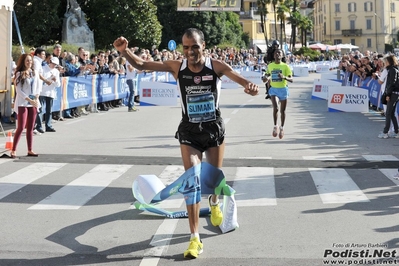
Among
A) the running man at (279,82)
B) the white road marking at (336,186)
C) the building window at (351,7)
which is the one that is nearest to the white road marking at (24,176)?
the white road marking at (336,186)

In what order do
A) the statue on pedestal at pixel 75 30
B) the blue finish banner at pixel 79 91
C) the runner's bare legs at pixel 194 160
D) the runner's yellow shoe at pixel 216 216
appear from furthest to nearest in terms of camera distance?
1. the statue on pedestal at pixel 75 30
2. the blue finish banner at pixel 79 91
3. the runner's yellow shoe at pixel 216 216
4. the runner's bare legs at pixel 194 160

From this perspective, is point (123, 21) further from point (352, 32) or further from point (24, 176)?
point (352, 32)

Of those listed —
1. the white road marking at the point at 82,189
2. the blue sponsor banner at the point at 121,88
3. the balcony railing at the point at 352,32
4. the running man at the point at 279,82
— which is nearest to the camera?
the white road marking at the point at 82,189

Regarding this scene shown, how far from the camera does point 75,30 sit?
4234 centimetres

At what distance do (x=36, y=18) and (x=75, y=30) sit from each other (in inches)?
94.6

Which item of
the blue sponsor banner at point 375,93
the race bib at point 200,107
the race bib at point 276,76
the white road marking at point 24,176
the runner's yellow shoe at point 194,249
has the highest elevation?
the race bib at point 276,76

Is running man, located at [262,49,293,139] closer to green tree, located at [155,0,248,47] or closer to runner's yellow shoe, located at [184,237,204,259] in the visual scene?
runner's yellow shoe, located at [184,237,204,259]

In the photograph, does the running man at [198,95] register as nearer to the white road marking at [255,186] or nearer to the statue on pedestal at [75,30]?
the white road marking at [255,186]

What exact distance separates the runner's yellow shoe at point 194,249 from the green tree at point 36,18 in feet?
123

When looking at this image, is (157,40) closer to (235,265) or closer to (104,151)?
(104,151)

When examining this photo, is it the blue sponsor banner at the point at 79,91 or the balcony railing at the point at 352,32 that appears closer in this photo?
the blue sponsor banner at the point at 79,91

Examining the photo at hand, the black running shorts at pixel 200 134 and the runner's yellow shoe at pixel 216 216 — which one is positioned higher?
the black running shorts at pixel 200 134

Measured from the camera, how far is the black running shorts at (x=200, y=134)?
7.11m

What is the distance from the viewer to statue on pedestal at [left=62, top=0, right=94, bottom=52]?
138 ft
